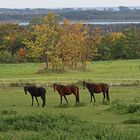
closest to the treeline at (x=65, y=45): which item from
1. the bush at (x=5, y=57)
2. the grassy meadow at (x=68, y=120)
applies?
the bush at (x=5, y=57)

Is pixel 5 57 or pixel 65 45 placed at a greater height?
pixel 65 45

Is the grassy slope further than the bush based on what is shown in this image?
No

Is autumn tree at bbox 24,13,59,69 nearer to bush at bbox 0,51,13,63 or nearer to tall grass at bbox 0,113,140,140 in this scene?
bush at bbox 0,51,13,63

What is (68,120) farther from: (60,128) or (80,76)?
(80,76)

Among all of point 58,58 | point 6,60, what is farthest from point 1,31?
point 58,58

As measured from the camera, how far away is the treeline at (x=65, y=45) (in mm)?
65438

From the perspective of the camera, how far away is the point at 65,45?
6800 cm

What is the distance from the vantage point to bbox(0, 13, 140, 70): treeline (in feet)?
215

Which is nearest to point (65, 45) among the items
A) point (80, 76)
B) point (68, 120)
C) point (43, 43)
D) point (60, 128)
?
point (43, 43)

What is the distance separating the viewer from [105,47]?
290 feet

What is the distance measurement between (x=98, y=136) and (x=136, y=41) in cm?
7649

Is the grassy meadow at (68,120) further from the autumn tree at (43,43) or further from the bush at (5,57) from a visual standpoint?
the bush at (5,57)

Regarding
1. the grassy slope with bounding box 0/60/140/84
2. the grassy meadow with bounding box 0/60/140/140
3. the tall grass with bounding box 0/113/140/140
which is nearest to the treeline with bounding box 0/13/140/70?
the grassy slope with bounding box 0/60/140/84

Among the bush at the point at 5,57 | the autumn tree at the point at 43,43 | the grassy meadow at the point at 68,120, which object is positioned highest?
the grassy meadow at the point at 68,120
